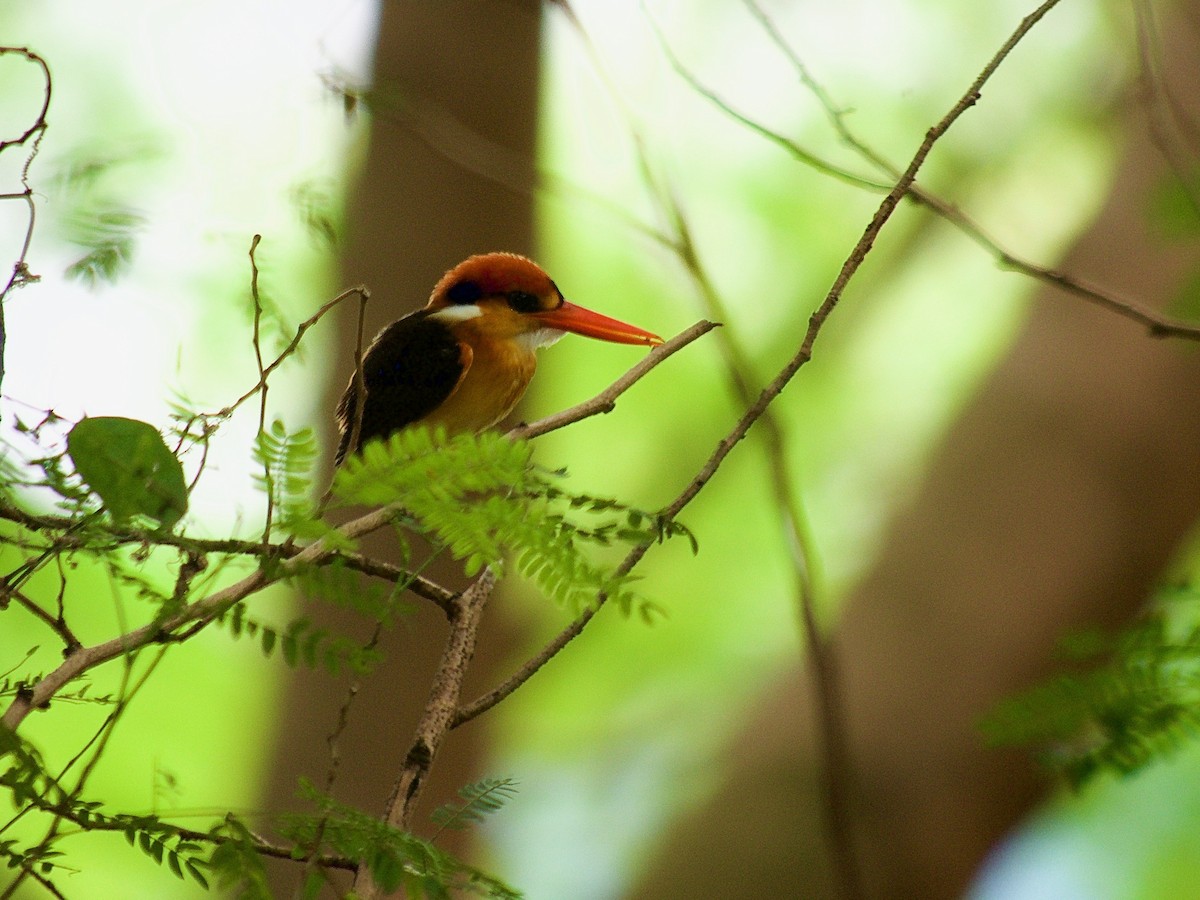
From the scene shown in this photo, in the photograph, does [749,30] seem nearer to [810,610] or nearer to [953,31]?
[953,31]

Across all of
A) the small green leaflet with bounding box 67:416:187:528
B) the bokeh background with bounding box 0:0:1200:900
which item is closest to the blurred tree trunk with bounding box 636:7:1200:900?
the bokeh background with bounding box 0:0:1200:900

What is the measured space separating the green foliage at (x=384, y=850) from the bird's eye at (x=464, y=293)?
67cm

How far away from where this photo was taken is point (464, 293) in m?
1.13

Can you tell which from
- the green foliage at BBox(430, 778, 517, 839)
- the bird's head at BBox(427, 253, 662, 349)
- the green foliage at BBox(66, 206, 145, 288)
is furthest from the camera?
the bird's head at BBox(427, 253, 662, 349)

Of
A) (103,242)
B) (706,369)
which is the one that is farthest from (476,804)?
(706,369)

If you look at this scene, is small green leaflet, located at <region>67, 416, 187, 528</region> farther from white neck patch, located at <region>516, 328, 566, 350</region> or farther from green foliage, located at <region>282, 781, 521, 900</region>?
white neck patch, located at <region>516, 328, 566, 350</region>

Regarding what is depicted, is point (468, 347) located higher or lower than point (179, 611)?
higher

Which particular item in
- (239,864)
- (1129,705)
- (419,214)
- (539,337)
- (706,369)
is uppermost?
(706,369)

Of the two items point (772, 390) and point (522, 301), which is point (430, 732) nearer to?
point (772, 390)

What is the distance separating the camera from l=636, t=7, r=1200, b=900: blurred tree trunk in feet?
4.62

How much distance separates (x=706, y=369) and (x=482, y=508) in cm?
209

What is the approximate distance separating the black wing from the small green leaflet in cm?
65

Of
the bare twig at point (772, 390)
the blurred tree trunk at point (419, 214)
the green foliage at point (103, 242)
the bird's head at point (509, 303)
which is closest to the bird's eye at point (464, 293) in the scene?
the bird's head at point (509, 303)

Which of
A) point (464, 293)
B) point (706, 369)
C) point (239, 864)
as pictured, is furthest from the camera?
point (706, 369)
